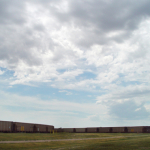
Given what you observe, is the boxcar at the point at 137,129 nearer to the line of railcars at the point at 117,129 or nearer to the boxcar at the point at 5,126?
the line of railcars at the point at 117,129

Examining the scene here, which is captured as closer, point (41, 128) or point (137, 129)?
point (137, 129)

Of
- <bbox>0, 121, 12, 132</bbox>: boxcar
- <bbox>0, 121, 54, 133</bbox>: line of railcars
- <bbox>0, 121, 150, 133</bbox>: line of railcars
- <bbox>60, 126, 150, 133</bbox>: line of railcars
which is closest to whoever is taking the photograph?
<bbox>0, 121, 12, 132</bbox>: boxcar

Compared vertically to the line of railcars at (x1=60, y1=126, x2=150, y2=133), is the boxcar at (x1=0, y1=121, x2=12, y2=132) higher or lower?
higher

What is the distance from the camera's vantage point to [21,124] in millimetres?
72875

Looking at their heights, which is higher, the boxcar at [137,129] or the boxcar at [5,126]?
the boxcar at [5,126]

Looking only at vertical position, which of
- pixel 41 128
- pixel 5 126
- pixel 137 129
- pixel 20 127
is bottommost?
pixel 137 129

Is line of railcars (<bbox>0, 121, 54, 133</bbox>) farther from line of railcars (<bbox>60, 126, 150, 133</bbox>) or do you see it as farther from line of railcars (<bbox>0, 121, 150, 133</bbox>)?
line of railcars (<bbox>60, 126, 150, 133</bbox>)

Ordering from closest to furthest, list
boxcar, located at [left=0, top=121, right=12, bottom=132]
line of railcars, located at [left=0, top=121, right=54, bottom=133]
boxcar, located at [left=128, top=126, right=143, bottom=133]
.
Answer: boxcar, located at [left=0, top=121, right=12, bottom=132] → line of railcars, located at [left=0, top=121, right=54, bottom=133] → boxcar, located at [left=128, top=126, right=143, bottom=133]

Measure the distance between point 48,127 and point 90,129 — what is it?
80.1ft

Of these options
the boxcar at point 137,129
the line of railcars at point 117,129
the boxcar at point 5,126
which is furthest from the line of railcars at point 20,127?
the boxcar at point 137,129

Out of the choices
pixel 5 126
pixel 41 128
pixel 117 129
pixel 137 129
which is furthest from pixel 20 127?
pixel 137 129

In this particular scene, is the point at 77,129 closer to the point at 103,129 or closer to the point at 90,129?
the point at 90,129

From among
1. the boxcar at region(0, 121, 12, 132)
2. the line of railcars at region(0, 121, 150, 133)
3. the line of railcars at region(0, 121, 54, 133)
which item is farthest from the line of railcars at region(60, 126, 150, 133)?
the boxcar at region(0, 121, 12, 132)

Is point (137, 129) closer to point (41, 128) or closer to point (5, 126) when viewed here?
point (41, 128)
